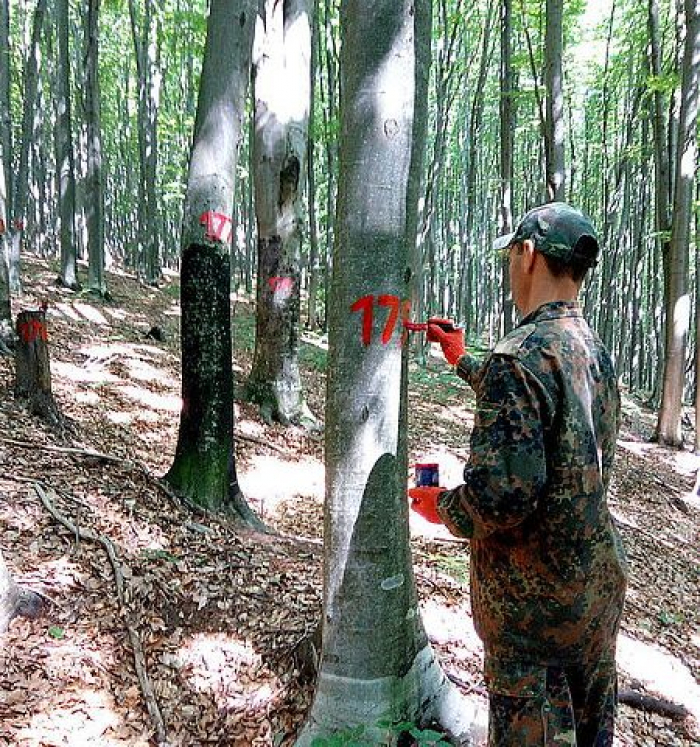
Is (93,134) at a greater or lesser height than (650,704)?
greater

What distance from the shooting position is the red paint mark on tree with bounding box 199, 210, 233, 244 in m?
4.83

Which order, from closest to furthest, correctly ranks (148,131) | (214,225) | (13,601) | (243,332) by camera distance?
(13,601) < (214,225) < (243,332) < (148,131)

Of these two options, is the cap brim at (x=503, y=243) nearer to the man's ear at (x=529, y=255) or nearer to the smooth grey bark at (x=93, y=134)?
the man's ear at (x=529, y=255)

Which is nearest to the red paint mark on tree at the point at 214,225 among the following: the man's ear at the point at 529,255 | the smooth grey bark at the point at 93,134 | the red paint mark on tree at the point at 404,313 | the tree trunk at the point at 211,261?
the tree trunk at the point at 211,261

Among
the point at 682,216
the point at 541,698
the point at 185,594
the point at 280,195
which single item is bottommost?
the point at 185,594

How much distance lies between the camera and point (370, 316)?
2.52m

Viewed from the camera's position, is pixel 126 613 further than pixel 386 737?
Yes

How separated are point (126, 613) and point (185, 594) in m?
0.37

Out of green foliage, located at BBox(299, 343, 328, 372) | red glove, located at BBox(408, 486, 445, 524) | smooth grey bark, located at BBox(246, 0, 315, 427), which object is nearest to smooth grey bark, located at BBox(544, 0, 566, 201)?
smooth grey bark, located at BBox(246, 0, 315, 427)

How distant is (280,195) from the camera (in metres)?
8.35

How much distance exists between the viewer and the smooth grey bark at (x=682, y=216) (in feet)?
35.0

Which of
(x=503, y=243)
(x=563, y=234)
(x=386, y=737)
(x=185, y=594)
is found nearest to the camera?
(x=563, y=234)

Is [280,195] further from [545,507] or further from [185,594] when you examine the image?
[545,507]

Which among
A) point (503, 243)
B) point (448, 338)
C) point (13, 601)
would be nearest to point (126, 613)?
point (13, 601)
